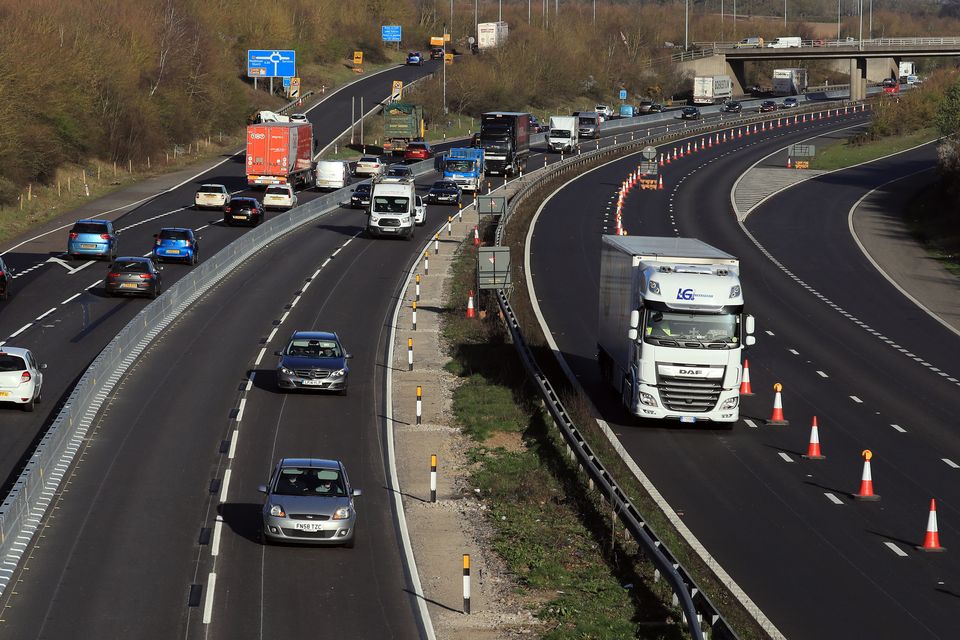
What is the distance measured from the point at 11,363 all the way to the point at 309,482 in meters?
11.5

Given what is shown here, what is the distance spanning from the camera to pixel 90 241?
56719 millimetres

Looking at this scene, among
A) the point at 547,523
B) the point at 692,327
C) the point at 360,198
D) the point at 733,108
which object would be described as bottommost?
the point at 547,523

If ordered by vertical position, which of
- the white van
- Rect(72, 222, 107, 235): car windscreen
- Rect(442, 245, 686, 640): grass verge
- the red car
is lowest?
Rect(442, 245, 686, 640): grass verge

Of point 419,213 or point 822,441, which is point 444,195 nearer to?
point 419,213

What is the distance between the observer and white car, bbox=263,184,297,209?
7450 cm

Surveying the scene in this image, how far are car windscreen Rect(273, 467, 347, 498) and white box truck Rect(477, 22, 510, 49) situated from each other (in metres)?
160

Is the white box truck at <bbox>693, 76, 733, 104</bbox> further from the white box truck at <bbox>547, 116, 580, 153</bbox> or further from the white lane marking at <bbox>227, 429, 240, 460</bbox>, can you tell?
the white lane marking at <bbox>227, 429, 240, 460</bbox>

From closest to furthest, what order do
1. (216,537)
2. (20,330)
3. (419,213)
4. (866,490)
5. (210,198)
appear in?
(216,537), (866,490), (20,330), (419,213), (210,198)

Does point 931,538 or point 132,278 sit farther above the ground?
point 132,278

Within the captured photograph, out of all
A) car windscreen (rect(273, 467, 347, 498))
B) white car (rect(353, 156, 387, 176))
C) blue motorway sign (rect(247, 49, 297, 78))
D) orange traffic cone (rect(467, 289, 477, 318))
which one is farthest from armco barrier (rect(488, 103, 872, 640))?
blue motorway sign (rect(247, 49, 297, 78))

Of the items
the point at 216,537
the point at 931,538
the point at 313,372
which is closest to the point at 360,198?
the point at 313,372

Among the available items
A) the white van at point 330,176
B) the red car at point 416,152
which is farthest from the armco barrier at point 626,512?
the red car at point 416,152

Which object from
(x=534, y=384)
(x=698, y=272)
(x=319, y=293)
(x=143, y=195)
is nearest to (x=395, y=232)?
(x=319, y=293)

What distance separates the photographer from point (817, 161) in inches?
4119
